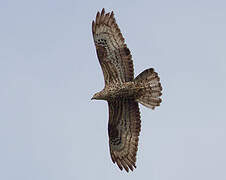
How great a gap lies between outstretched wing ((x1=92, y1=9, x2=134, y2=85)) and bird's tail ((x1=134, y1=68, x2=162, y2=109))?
0.40 metres

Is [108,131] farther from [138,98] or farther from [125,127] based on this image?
[138,98]

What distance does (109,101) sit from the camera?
1302 centimetres

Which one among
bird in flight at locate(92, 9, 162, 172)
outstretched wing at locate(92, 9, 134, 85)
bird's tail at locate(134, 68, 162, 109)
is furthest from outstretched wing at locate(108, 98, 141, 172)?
outstretched wing at locate(92, 9, 134, 85)

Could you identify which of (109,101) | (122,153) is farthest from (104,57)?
(122,153)

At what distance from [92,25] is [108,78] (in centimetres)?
195

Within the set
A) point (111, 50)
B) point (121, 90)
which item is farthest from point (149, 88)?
point (111, 50)

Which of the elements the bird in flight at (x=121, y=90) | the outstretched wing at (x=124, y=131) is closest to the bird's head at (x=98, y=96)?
the bird in flight at (x=121, y=90)

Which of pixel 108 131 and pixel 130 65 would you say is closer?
pixel 130 65

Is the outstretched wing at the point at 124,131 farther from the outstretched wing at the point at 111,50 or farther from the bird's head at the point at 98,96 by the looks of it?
the outstretched wing at the point at 111,50

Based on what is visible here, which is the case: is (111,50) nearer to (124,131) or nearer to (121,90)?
A: (121,90)

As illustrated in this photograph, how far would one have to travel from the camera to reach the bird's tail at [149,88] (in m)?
12.7

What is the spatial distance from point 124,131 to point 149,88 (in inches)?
71.2

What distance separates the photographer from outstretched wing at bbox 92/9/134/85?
1274 cm

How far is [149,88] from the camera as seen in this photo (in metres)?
12.8
